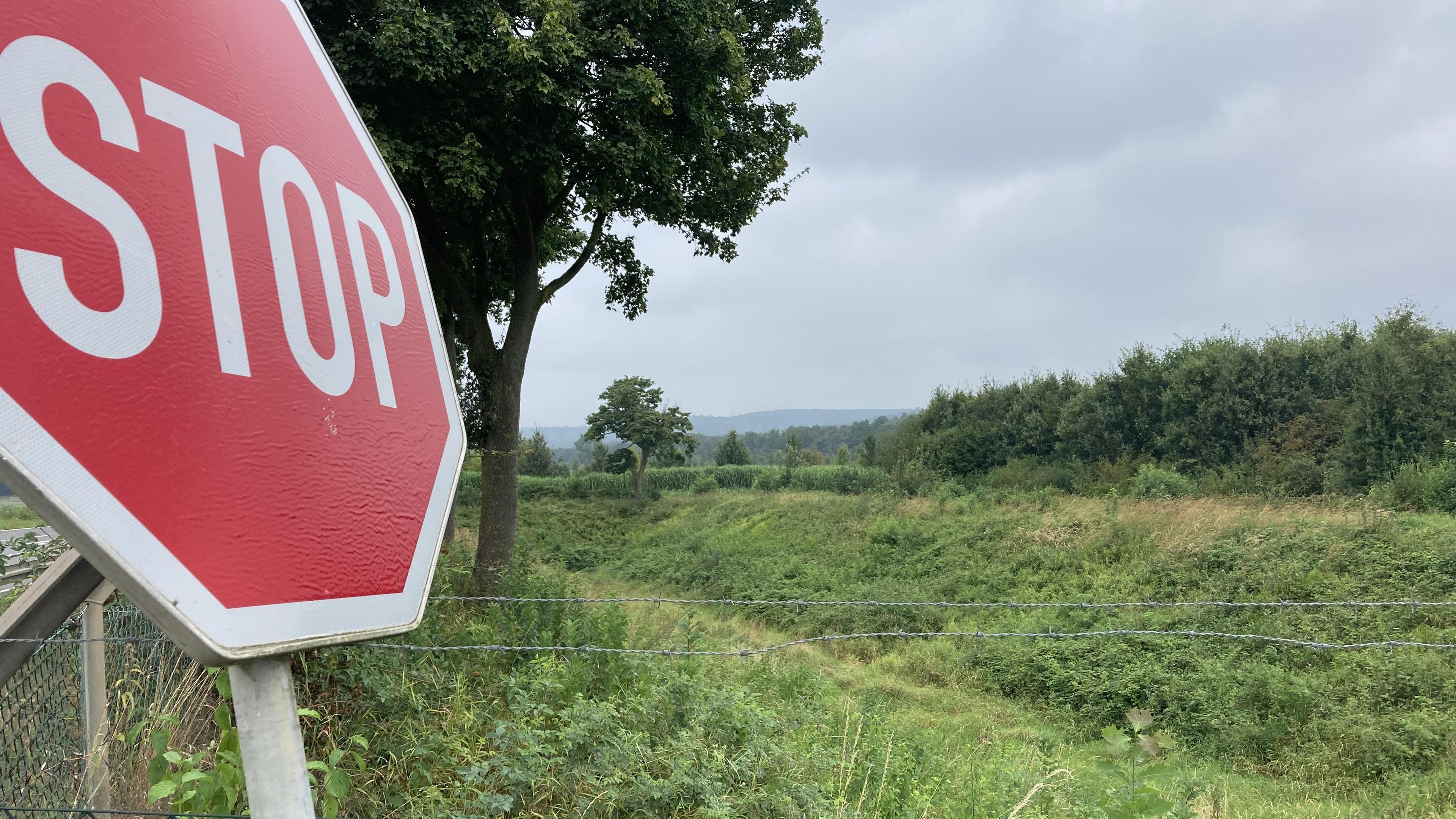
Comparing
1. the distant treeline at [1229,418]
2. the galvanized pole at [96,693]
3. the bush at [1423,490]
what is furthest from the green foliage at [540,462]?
the galvanized pole at [96,693]

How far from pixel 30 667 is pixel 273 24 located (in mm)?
2717

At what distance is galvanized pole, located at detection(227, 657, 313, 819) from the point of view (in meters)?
0.67

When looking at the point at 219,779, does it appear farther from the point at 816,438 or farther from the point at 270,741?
the point at 816,438

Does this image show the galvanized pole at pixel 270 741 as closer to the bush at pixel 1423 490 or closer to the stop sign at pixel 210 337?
the stop sign at pixel 210 337

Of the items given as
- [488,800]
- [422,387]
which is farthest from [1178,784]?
[422,387]

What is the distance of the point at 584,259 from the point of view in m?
9.02

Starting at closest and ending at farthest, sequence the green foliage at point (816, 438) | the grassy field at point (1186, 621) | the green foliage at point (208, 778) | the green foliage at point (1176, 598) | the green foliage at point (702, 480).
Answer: the green foliage at point (208, 778), the grassy field at point (1186, 621), the green foliage at point (1176, 598), the green foliage at point (702, 480), the green foliage at point (816, 438)

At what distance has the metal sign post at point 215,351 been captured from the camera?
537mm

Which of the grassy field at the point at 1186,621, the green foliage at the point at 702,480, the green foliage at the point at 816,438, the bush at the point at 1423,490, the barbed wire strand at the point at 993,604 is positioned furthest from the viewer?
the green foliage at the point at 816,438

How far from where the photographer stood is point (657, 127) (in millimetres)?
7668

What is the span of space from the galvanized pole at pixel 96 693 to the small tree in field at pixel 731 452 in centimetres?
4018

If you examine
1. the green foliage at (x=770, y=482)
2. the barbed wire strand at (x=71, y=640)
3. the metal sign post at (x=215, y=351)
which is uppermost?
the metal sign post at (x=215, y=351)

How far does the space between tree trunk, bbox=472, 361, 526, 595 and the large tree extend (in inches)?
0.7

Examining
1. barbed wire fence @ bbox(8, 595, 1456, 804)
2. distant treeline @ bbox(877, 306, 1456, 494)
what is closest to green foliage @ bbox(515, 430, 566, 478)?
distant treeline @ bbox(877, 306, 1456, 494)
